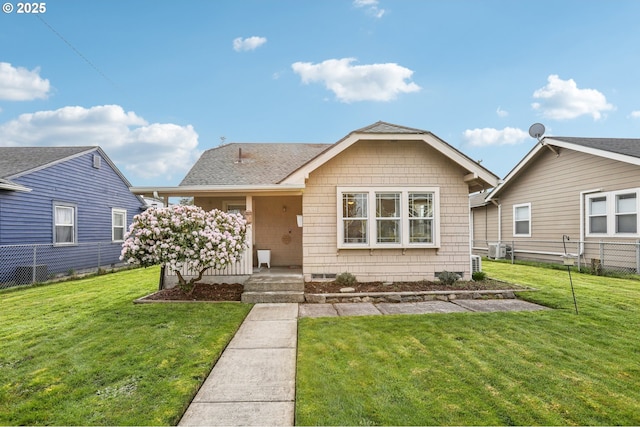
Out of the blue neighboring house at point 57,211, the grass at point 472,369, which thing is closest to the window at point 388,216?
the grass at point 472,369

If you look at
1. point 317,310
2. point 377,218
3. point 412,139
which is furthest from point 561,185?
point 317,310

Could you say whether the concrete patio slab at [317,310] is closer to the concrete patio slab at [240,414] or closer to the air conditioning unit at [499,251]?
the concrete patio slab at [240,414]

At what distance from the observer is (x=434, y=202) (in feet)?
28.3

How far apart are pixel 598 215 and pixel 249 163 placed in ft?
39.1

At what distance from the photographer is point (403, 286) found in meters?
8.09

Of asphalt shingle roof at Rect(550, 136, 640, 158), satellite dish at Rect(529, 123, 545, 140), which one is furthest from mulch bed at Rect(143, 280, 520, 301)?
satellite dish at Rect(529, 123, 545, 140)

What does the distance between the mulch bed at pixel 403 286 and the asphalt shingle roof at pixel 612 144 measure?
243 inches

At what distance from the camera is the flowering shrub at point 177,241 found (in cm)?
668

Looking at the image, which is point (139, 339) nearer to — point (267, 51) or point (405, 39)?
point (267, 51)

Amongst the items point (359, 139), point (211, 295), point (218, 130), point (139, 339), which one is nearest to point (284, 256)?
point (211, 295)

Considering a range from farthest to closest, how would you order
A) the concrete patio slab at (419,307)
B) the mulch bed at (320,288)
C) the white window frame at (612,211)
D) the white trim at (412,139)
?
the white window frame at (612,211), the white trim at (412,139), the mulch bed at (320,288), the concrete patio slab at (419,307)

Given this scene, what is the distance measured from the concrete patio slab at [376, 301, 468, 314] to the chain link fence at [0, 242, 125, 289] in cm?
1068

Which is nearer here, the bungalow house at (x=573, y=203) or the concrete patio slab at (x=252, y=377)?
the concrete patio slab at (x=252, y=377)

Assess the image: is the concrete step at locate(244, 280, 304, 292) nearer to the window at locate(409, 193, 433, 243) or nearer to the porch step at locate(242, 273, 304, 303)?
the porch step at locate(242, 273, 304, 303)
